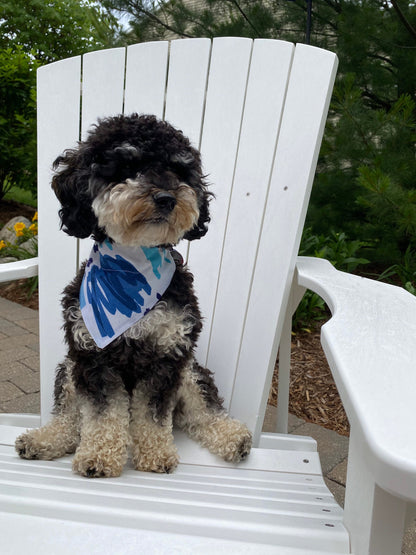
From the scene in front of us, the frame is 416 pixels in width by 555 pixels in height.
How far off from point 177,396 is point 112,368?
314 mm

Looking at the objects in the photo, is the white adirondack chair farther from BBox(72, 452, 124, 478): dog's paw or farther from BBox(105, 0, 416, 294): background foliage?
BBox(105, 0, 416, 294): background foliage

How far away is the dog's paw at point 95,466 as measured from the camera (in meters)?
1.46

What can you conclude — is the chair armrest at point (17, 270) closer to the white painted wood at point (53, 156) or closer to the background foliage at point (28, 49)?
the white painted wood at point (53, 156)

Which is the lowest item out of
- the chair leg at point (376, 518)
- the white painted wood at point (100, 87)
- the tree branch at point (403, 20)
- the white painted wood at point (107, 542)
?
the white painted wood at point (107, 542)

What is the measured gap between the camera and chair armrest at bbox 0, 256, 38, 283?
1877 millimetres

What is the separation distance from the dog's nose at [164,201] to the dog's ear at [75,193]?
8.3 inches

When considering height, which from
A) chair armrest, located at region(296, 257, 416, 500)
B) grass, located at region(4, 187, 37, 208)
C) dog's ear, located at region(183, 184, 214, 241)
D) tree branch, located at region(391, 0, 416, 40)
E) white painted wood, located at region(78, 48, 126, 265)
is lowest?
chair armrest, located at region(296, 257, 416, 500)

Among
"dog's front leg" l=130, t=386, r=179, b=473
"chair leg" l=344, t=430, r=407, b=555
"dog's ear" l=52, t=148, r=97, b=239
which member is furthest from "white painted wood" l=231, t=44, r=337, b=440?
"chair leg" l=344, t=430, r=407, b=555

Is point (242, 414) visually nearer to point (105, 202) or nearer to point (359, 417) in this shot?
point (105, 202)

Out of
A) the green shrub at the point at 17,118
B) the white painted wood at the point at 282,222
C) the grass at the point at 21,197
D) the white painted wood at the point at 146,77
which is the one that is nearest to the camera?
the white painted wood at the point at 282,222

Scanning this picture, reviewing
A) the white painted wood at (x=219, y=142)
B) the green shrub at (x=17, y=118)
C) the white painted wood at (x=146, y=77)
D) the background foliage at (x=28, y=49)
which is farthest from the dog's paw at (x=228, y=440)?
the green shrub at (x=17, y=118)

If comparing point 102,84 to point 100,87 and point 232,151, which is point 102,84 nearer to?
point 100,87

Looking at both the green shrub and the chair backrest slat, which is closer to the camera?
the chair backrest slat

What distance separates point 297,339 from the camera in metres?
3.47
